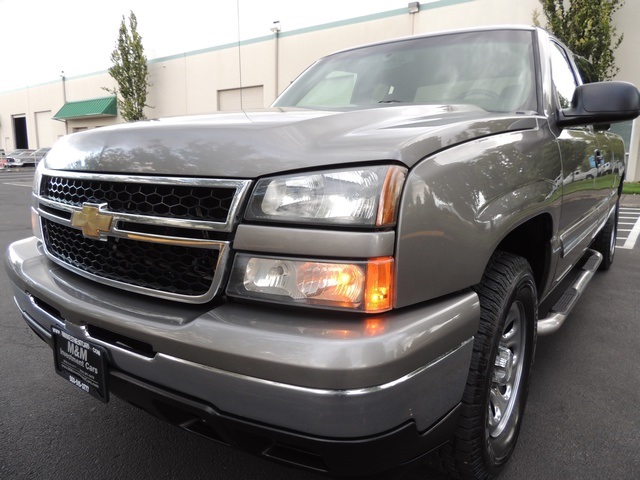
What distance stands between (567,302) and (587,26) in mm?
11160

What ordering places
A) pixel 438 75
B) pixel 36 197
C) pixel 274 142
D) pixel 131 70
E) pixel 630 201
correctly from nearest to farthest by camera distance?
pixel 274 142 < pixel 36 197 < pixel 438 75 < pixel 630 201 < pixel 131 70

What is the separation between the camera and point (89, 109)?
2770 cm

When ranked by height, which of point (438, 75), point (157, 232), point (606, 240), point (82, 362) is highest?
point (438, 75)

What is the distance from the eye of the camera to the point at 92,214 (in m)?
1.62

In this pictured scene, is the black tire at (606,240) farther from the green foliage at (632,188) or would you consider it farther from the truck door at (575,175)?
the green foliage at (632,188)

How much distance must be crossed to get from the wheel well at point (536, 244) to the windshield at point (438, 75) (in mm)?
556

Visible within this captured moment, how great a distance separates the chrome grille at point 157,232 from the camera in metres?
1.36

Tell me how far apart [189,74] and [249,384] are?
23.5m

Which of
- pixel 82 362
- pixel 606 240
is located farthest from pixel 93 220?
pixel 606 240

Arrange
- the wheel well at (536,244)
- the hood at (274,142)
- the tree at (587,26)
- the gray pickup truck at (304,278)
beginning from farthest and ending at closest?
the tree at (587,26), the wheel well at (536,244), the hood at (274,142), the gray pickup truck at (304,278)

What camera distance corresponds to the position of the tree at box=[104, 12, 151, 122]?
23.4m

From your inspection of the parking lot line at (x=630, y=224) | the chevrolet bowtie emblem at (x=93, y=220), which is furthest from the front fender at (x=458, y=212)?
the parking lot line at (x=630, y=224)

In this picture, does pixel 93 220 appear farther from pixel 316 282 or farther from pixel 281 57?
pixel 281 57

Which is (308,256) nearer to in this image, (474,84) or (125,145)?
(125,145)
